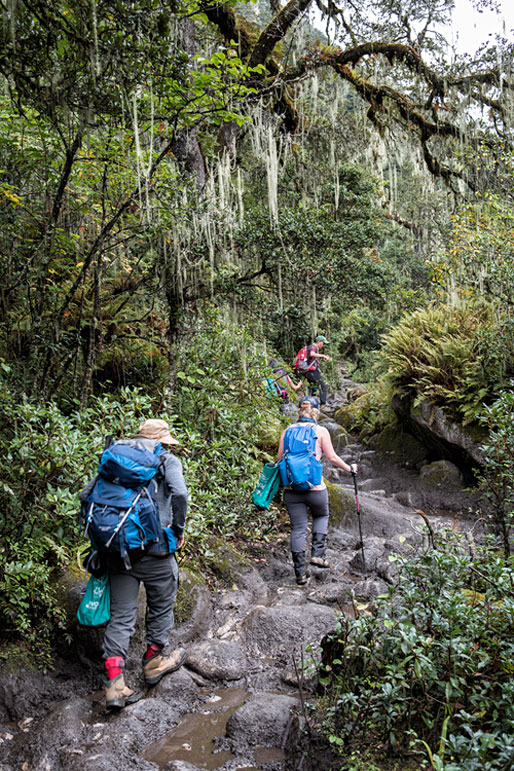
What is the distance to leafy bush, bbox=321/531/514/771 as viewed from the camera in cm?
220

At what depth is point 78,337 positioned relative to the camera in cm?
584

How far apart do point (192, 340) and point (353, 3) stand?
7515 mm

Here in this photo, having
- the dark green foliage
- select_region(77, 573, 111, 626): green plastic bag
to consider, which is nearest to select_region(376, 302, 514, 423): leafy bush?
the dark green foliage

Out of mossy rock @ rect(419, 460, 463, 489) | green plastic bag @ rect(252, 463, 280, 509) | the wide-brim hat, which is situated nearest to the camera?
the wide-brim hat

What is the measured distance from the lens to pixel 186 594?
455 centimetres

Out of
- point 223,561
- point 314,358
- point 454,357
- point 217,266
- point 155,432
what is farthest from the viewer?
point 314,358

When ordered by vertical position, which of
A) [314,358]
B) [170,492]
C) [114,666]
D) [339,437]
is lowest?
[339,437]

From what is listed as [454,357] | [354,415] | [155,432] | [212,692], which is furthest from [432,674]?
[354,415]

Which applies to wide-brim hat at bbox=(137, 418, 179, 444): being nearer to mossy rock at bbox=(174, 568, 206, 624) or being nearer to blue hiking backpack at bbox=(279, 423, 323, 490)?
mossy rock at bbox=(174, 568, 206, 624)

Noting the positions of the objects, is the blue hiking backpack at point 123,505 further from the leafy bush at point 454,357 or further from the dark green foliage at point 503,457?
the leafy bush at point 454,357

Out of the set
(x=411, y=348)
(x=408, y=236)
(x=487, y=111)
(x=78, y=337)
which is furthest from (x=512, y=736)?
(x=408, y=236)

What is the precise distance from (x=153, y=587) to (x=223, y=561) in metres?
1.85

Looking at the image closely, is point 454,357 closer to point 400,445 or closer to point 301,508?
point 400,445

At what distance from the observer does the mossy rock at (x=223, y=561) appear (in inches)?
211
